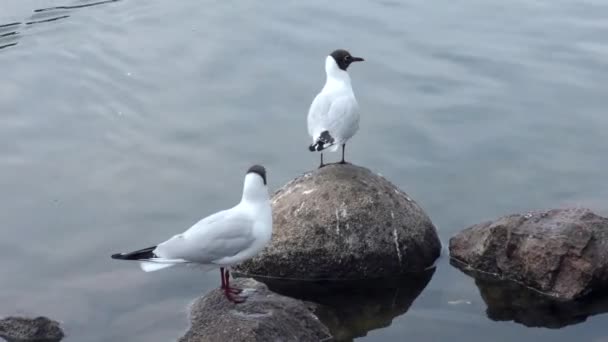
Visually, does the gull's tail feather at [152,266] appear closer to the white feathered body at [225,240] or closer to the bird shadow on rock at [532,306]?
the white feathered body at [225,240]

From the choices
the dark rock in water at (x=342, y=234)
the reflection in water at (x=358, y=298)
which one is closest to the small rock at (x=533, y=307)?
the reflection in water at (x=358, y=298)

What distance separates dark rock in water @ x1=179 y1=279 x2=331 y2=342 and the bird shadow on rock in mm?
1943

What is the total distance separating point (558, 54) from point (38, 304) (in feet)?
31.7

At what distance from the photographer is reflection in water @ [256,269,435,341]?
34.4 feet

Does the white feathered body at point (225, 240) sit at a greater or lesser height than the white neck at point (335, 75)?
lesser

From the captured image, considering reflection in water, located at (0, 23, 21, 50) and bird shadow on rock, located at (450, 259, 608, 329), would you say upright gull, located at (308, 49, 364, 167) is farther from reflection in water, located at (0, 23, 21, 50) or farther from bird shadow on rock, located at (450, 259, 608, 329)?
reflection in water, located at (0, 23, 21, 50)

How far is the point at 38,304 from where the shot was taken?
1100 cm

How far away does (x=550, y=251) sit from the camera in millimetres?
10469

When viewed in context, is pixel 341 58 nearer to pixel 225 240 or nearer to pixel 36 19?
pixel 225 240

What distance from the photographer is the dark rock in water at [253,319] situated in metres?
8.77

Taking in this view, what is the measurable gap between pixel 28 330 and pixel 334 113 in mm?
3856

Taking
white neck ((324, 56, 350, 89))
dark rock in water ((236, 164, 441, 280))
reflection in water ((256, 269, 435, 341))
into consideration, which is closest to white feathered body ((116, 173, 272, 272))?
dark rock in water ((236, 164, 441, 280))

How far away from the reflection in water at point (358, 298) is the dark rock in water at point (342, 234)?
0.09 m

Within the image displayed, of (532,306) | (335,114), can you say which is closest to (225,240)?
(335,114)
